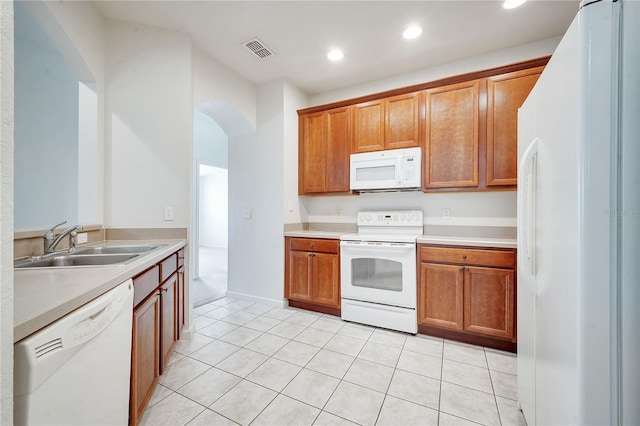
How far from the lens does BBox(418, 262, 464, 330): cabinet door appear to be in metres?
2.27

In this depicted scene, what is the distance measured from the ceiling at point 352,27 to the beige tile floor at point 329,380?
2761 mm

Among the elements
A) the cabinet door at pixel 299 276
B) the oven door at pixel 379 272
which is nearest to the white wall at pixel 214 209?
the cabinet door at pixel 299 276

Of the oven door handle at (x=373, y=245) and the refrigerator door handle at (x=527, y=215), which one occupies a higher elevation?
the refrigerator door handle at (x=527, y=215)

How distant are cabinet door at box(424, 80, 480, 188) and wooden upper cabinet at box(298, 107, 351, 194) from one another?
2.92 feet

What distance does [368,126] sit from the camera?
2955 millimetres

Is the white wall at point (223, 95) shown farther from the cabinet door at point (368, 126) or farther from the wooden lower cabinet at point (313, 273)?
the wooden lower cabinet at point (313, 273)

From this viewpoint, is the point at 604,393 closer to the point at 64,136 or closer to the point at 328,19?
the point at 328,19

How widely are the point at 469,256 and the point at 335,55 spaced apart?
2.34m

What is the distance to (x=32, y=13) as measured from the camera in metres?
1.66

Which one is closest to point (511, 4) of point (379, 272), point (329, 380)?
point (379, 272)

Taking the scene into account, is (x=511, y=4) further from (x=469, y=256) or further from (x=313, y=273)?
(x=313, y=273)

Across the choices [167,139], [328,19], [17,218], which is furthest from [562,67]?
[17,218]

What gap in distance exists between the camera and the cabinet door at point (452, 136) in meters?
2.48

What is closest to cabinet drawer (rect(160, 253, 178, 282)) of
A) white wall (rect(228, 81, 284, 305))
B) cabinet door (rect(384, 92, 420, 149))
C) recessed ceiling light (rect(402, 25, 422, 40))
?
white wall (rect(228, 81, 284, 305))
